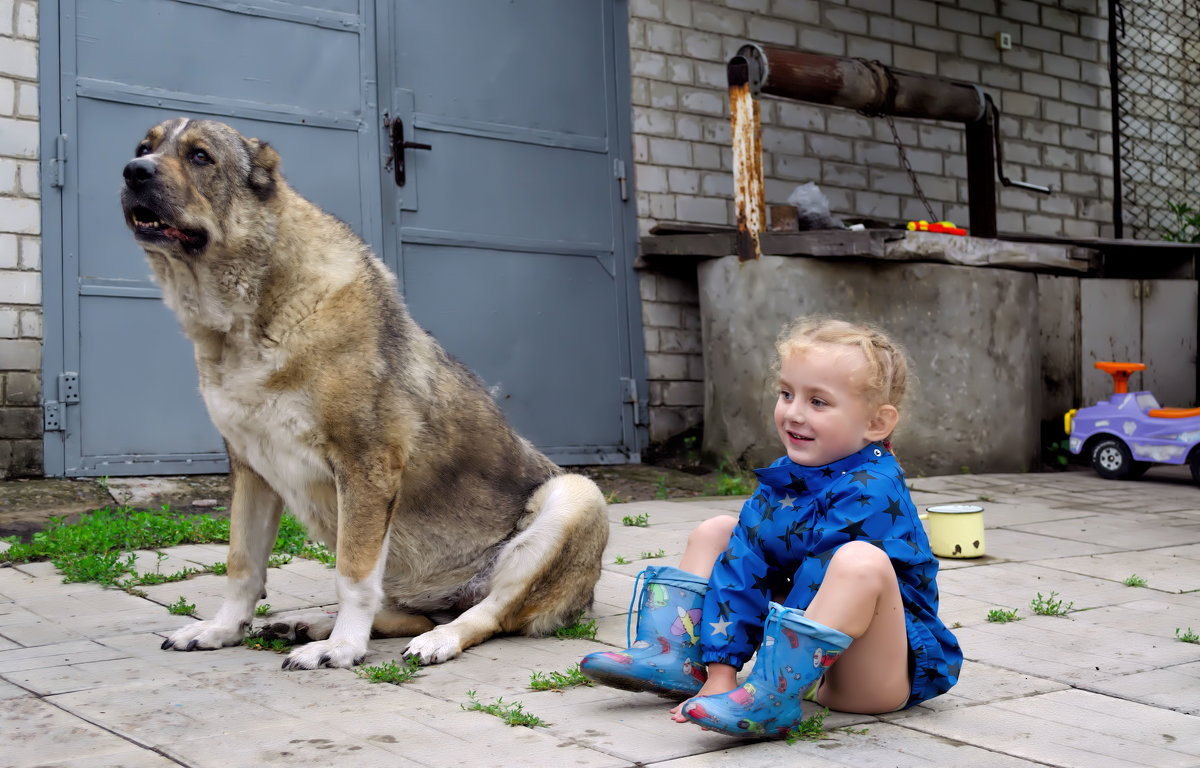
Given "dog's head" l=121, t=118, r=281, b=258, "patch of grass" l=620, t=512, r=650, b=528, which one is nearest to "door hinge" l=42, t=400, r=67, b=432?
"patch of grass" l=620, t=512, r=650, b=528

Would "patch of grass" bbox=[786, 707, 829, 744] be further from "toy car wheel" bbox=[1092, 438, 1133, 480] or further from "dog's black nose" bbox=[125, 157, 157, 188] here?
"toy car wheel" bbox=[1092, 438, 1133, 480]

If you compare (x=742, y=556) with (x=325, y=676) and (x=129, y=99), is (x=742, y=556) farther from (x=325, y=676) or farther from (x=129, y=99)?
(x=129, y=99)

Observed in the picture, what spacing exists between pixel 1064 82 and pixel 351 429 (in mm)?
10411

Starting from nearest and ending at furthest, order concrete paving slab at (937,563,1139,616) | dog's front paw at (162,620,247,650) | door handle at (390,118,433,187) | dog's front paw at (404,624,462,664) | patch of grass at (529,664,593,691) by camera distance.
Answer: patch of grass at (529,664,593,691), dog's front paw at (404,624,462,664), dog's front paw at (162,620,247,650), concrete paving slab at (937,563,1139,616), door handle at (390,118,433,187)

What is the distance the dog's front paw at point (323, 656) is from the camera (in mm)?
2971

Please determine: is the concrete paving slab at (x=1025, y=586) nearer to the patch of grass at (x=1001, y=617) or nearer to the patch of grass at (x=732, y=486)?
the patch of grass at (x=1001, y=617)

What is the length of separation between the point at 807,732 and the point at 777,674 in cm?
22

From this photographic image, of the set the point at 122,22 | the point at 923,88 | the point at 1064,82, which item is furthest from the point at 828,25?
the point at 122,22

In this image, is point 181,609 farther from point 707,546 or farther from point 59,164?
point 59,164

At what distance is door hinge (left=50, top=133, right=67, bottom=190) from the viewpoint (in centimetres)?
633

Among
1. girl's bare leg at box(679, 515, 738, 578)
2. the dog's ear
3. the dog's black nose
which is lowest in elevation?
girl's bare leg at box(679, 515, 738, 578)

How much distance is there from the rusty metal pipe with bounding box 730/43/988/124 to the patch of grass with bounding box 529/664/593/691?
221 inches

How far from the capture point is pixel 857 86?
26.5ft

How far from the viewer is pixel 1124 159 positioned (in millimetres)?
11914
